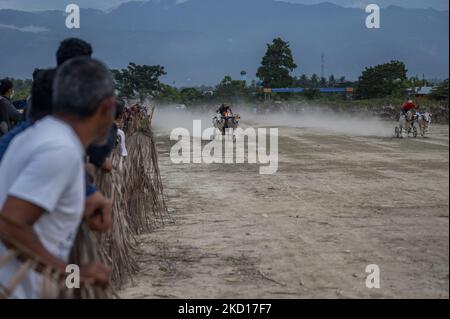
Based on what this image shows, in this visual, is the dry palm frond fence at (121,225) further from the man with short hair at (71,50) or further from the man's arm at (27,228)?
the man with short hair at (71,50)

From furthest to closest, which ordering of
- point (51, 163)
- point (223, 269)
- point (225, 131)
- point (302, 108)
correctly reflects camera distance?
point (302, 108) → point (225, 131) → point (223, 269) → point (51, 163)

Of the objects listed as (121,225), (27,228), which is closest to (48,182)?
(27,228)

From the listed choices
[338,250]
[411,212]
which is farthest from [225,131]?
[338,250]

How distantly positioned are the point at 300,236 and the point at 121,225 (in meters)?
2.26

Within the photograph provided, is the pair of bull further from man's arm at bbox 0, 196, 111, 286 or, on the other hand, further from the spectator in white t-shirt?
man's arm at bbox 0, 196, 111, 286

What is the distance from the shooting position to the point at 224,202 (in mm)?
9789

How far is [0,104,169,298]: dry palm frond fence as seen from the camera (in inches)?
108

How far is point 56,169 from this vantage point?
8.25 feet

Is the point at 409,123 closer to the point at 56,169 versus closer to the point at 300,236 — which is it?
the point at 300,236

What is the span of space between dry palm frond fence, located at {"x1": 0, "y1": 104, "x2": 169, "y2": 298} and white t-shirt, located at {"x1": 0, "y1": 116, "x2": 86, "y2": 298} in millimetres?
85

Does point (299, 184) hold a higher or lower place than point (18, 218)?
lower

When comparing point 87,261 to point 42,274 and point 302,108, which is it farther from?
point 302,108

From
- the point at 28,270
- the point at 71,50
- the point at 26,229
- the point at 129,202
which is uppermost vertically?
the point at 71,50

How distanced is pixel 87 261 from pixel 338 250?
3693mm
